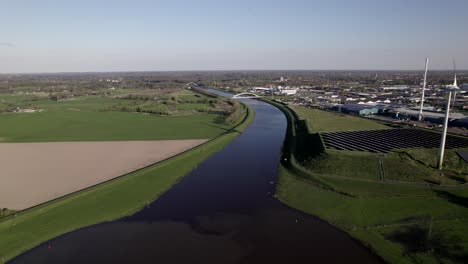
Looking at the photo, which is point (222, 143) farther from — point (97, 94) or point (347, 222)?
point (97, 94)

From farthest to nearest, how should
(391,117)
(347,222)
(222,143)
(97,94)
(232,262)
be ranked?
(97,94) < (391,117) < (222,143) < (347,222) < (232,262)

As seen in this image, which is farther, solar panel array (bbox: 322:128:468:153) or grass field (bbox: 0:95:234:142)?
grass field (bbox: 0:95:234:142)

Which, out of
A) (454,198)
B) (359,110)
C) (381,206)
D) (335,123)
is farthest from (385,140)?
(359,110)

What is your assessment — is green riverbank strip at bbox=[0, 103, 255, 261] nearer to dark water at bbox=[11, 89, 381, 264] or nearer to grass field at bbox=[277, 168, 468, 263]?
dark water at bbox=[11, 89, 381, 264]

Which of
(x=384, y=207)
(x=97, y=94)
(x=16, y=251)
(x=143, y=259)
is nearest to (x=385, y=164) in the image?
(x=384, y=207)

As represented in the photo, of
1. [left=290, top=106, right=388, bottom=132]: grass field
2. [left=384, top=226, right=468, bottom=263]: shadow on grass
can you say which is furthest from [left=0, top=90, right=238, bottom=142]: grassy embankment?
[left=384, top=226, right=468, bottom=263]: shadow on grass

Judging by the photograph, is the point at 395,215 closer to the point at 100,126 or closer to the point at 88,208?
the point at 88,208
